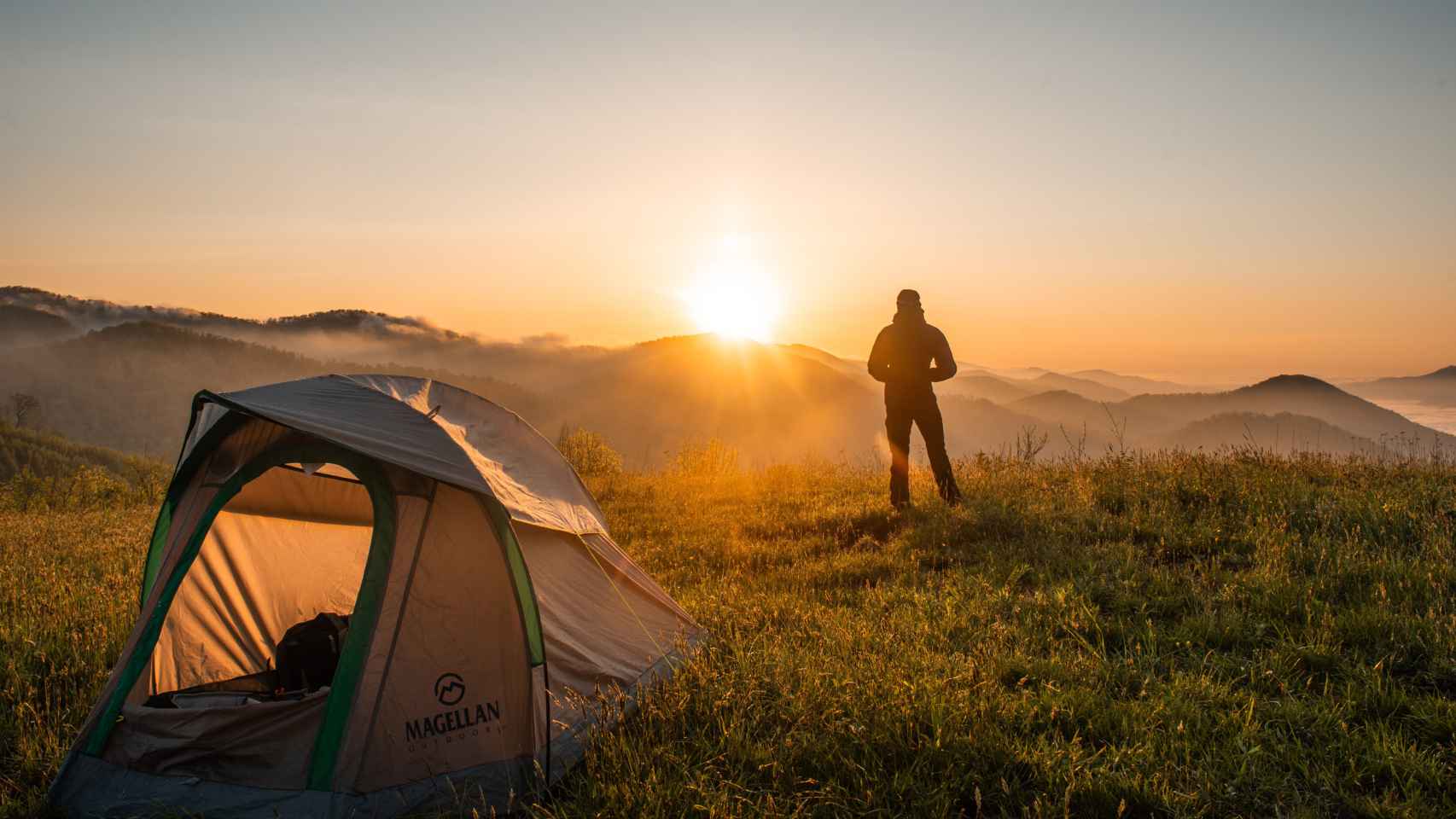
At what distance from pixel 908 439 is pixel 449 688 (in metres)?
7.37

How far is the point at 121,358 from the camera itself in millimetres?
169750

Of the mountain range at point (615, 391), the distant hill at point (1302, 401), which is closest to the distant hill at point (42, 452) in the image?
the mountain range at point (615, 391)

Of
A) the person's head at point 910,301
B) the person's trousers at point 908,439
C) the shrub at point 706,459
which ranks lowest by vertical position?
the shrub at point 706,459

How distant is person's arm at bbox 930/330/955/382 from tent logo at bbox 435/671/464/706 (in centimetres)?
758

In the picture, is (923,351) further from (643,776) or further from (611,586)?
(643,776)

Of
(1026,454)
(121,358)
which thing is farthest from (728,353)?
(1026,454)

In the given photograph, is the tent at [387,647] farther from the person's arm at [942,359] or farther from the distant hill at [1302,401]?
the distant hill at [1302,401]

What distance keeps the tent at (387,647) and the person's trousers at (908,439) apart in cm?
552

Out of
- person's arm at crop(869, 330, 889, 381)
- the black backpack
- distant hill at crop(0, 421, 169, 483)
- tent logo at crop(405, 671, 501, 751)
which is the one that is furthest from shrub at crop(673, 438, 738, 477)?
distant hill at crop(0, 421, 169, 483)

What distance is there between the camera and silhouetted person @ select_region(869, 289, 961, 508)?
1020cm

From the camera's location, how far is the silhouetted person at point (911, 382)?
33.5 feet

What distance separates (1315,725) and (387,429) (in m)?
5.54

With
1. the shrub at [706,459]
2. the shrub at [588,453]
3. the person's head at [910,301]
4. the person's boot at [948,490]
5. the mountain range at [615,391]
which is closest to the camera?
the person's boot at [948,490]

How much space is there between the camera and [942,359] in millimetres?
10336
